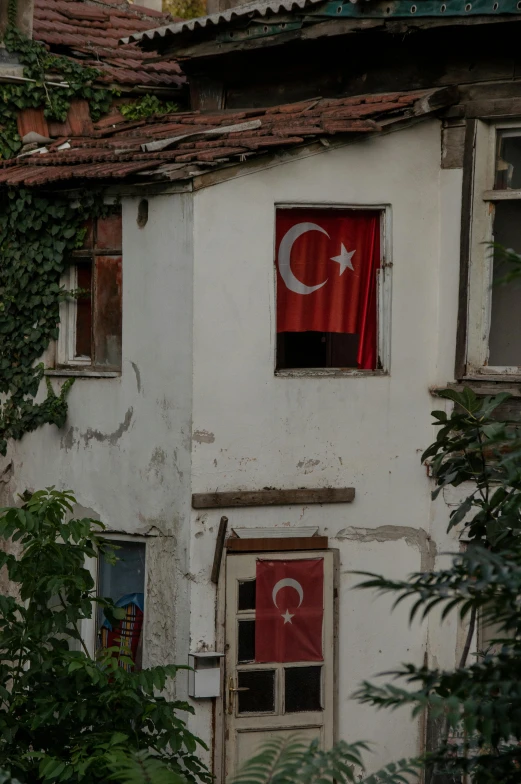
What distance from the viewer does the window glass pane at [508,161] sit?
9.23m

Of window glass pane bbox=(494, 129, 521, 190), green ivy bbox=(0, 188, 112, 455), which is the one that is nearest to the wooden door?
green ivy bbox=(0, 188, 112, 455)

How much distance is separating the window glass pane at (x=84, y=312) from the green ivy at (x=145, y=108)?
212 cm

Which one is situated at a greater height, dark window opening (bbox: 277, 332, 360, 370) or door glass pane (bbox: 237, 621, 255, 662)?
dark window opening (bbox: 277, 332, 360, 370)

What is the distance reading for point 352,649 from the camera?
950cm

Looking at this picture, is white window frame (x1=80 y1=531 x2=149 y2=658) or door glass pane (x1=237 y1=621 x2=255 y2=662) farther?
white window frame (x1=80 y1=531 x2=149 y2=658)

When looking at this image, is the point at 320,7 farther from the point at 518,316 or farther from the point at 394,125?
the point at 518,316

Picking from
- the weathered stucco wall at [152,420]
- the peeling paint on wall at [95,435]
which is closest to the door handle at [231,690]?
the weathered stucco wall at [152,420]

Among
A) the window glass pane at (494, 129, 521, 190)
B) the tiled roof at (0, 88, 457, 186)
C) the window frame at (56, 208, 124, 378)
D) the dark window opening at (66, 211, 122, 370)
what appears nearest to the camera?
the tiled roof at (0, 88, 457, 186)

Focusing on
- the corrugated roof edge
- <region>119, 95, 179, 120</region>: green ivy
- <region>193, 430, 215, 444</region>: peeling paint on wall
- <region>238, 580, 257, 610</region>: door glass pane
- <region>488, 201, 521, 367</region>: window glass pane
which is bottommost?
<region>238, 580, 257, 610</region>: door glass pane

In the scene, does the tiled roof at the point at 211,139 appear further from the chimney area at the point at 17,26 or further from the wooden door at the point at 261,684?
the wooden door at the point at 261,684

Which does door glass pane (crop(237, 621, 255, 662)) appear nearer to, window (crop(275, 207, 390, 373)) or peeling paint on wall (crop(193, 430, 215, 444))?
peeling paint on wall (crop(193, 430, 215, 444))

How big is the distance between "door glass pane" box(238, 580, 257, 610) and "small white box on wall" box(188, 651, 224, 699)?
0.44 metres

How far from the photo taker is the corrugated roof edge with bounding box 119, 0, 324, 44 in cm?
977

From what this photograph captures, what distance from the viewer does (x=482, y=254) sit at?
930 cm
